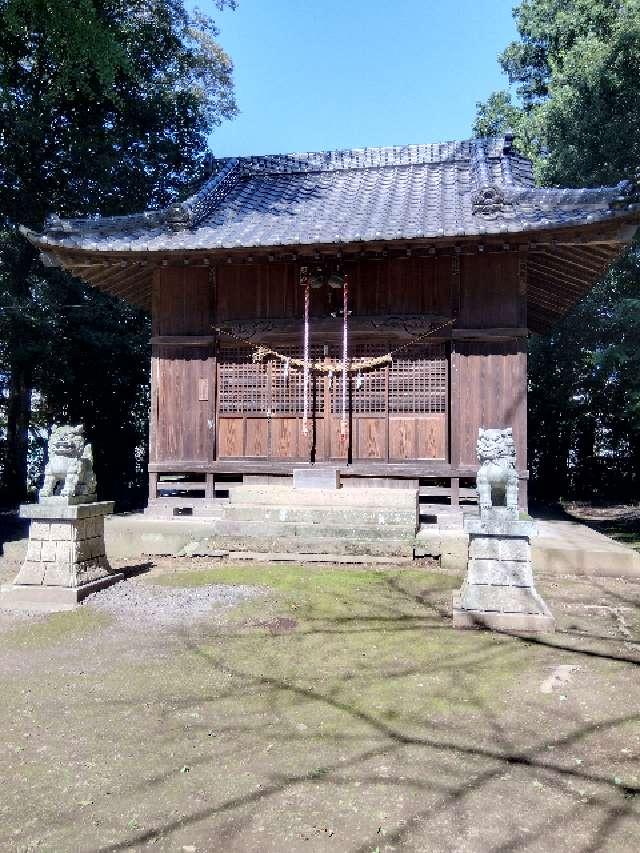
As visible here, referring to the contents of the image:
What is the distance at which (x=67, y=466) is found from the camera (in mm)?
7332

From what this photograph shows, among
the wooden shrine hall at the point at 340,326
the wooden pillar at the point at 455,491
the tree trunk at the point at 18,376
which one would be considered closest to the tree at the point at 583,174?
the wooden shrine hall at the point at 340,326

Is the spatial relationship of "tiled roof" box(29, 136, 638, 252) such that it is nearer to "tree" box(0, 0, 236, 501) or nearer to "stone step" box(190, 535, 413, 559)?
"stone step" box(190, 535, 413, 559)

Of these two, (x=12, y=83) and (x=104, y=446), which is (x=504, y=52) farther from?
(x=104, y=446)

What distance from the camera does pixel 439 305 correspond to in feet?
36.8

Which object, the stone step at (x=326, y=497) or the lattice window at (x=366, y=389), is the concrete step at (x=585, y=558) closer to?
the stone step at (x=326, y=497)

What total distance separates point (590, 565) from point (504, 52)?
2596cm

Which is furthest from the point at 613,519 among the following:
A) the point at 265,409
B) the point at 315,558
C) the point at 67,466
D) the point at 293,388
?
the point at 67,466

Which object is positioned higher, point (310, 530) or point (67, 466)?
point (67, 466)

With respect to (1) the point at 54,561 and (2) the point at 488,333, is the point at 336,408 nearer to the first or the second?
(2) the point at 488,333

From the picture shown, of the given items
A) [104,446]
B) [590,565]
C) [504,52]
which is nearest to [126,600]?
[590,565]

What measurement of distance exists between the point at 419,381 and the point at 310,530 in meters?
3.52

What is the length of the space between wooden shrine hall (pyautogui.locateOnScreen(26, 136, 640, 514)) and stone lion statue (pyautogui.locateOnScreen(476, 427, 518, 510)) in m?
4.41

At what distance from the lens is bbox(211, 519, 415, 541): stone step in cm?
956

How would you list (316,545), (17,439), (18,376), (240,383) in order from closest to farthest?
(316,545) < (240,383) < (18,376) < (17,439)
